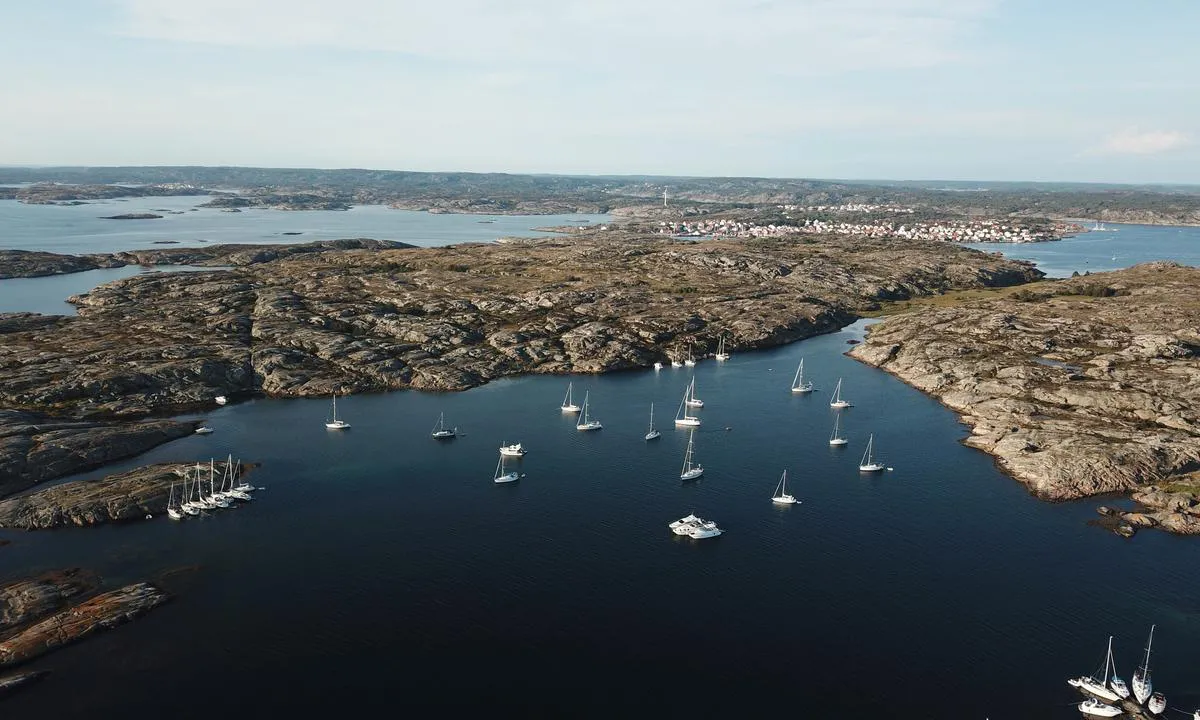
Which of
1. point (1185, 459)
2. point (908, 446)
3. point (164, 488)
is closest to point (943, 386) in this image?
point (908, 446)

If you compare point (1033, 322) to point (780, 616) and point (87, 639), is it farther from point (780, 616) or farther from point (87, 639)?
point (87, 639)

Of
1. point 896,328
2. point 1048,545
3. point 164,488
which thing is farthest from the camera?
point 896,328

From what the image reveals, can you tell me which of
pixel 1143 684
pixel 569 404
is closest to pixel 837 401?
pixel 569 404

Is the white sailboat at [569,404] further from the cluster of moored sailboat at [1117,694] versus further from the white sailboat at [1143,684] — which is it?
the white sailboat at [1143,684]

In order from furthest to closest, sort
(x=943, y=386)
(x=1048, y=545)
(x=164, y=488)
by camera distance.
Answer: (x=943, y=386), (x=164, y=488), (x=1048, y=545)

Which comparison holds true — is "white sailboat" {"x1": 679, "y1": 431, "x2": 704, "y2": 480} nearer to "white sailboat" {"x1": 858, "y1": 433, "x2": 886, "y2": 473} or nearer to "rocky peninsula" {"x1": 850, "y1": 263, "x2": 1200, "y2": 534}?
"white sailboat" {"x1": 858, "y1": 433, "x2": 886, "y2": 473}

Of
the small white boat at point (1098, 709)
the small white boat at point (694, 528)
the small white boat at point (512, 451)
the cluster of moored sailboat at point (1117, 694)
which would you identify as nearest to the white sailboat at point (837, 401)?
the small white boat at point (694, 528)
